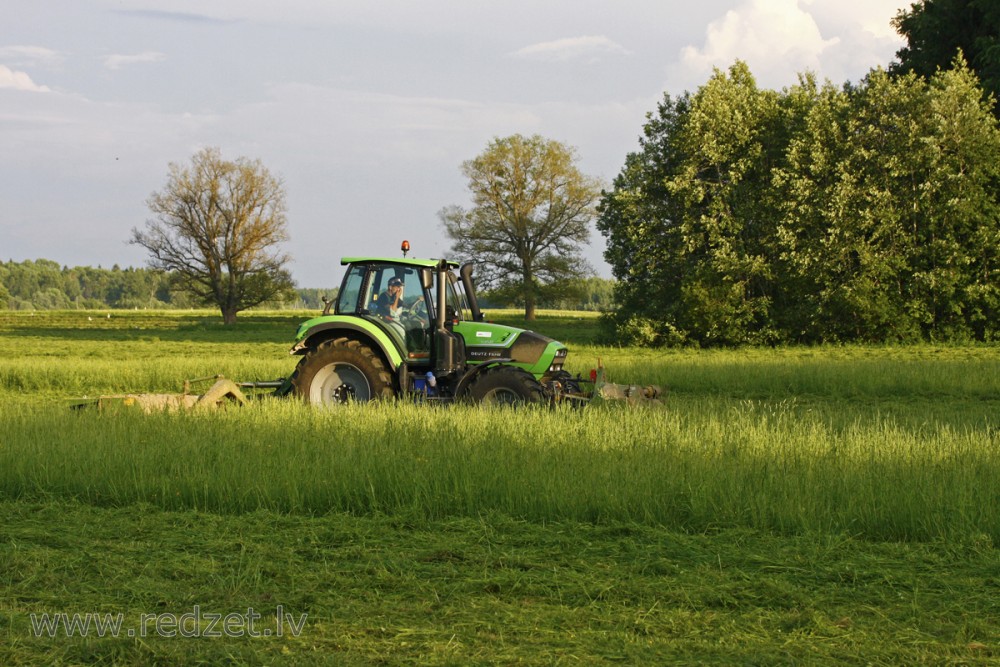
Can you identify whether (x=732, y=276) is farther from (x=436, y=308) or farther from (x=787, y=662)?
(x=787, y=662)

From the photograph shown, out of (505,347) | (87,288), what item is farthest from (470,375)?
(87,288)

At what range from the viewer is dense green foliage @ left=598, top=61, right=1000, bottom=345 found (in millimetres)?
29281

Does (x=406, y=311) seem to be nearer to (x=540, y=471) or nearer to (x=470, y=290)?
(x=470, y=290)

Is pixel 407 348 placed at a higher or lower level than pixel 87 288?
lower

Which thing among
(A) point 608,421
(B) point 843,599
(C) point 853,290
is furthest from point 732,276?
(B) point 843,599

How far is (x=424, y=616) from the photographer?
5.08 m

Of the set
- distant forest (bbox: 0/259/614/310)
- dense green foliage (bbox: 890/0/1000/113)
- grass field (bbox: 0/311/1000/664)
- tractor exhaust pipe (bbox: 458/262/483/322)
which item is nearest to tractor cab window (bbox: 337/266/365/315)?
tractor exhaust pipe (bbox: 458/262/483/322)

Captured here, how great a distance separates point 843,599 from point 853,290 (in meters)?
25.5

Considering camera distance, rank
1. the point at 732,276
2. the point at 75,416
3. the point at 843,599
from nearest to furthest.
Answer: the point at 843,599
the point at 75,416
the point at 732,276

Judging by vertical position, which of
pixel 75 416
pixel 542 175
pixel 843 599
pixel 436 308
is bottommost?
pixel 843 599

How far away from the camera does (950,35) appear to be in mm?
34719

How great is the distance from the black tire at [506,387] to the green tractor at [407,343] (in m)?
0.22

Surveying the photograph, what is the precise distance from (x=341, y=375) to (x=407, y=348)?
3.06 feet

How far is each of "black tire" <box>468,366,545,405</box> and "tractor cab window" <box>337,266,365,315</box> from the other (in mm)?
2106
